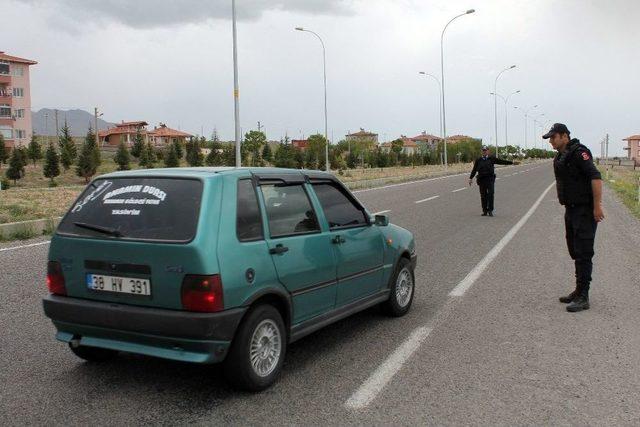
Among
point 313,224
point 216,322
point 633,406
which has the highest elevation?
point 313,224

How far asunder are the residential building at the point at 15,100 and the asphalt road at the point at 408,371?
261ft

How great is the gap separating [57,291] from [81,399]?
2.54 ft

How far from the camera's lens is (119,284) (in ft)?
12.8

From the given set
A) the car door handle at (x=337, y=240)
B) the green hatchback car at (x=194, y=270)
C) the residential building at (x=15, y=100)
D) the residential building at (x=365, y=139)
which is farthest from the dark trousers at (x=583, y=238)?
the residential building at (x=365, y=139)

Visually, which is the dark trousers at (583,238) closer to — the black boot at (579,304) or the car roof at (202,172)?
the black boot at (579,304)

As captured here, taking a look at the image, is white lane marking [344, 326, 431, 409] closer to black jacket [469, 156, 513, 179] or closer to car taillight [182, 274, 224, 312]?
car taillight [182, 274, 224, 312]

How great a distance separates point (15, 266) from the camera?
8398 mm

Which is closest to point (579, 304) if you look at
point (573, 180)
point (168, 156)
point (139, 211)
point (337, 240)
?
point (573, 180)

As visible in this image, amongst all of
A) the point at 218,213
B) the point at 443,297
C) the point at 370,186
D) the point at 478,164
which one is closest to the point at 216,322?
the point at 218,213

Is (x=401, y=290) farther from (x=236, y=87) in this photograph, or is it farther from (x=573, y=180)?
(x=236, y=87)

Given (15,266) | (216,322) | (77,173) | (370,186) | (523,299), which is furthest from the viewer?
(77,173)

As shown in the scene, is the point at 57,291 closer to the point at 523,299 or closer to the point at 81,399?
the point at 81,399

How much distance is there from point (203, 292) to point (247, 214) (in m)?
0.65

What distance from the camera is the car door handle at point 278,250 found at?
13.3 ft
